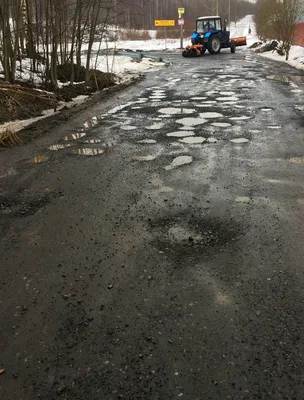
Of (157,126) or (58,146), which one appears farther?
(157,126)

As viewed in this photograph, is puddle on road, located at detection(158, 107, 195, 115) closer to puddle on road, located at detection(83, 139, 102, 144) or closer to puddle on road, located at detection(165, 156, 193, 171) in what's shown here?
puddle on road, located at detection(83, 139, 102, 144)

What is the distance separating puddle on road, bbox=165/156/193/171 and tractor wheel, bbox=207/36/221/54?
22.2 m

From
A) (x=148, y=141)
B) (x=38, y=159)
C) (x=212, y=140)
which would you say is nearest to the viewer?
(x=38, y=159)

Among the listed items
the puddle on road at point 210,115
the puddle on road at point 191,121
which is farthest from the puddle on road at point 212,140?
the puddle on road at point 210,115

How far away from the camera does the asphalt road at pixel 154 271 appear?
189 cm

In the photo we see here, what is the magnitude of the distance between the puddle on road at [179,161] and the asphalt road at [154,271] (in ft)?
0.08

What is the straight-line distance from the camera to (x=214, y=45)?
25.1 meters

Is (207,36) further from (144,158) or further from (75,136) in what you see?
(144,158)

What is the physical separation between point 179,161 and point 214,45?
22.7 m

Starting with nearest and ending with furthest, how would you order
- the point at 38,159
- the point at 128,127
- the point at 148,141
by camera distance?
the point at 38,159 → the point at 148,141 → the point at 128,127

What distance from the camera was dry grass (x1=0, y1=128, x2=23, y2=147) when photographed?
600cm

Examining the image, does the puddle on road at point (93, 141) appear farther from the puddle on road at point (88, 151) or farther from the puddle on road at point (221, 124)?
the puddle on road at point (221, 124)

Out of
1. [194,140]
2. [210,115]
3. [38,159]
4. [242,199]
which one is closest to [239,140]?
[194,140]

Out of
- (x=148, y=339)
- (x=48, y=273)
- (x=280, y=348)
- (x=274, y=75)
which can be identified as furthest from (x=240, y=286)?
(x=274, y=75)
